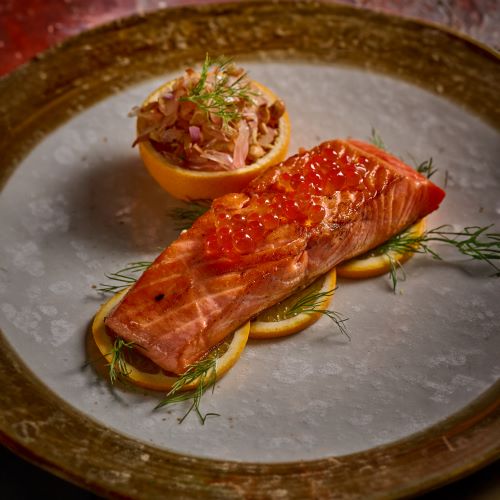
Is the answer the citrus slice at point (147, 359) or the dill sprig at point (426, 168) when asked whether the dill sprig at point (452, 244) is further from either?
the citrus slice at point (147, 359)

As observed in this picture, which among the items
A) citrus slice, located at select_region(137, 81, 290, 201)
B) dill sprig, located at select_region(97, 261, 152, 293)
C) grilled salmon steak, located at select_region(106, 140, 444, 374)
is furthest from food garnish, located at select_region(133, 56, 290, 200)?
dill sprig, located at select_region(97, 261, 152, 293)

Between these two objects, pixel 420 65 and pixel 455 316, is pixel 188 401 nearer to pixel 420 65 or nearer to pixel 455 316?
pixel 455 316

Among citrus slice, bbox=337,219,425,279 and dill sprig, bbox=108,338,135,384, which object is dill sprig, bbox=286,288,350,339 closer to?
citrus slice, bbox=337,219,425,279

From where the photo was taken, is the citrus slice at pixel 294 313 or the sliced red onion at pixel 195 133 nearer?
the citrus slice at pixel 294 313

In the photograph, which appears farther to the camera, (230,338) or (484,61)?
(484,61)

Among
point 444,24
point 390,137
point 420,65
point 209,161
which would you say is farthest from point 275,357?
point 444,24

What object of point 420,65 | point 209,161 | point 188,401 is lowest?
point 188,401

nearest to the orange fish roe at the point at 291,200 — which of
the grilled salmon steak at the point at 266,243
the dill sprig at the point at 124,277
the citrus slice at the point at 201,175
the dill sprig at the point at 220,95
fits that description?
the grilled salmon steak at the point at 266,243
